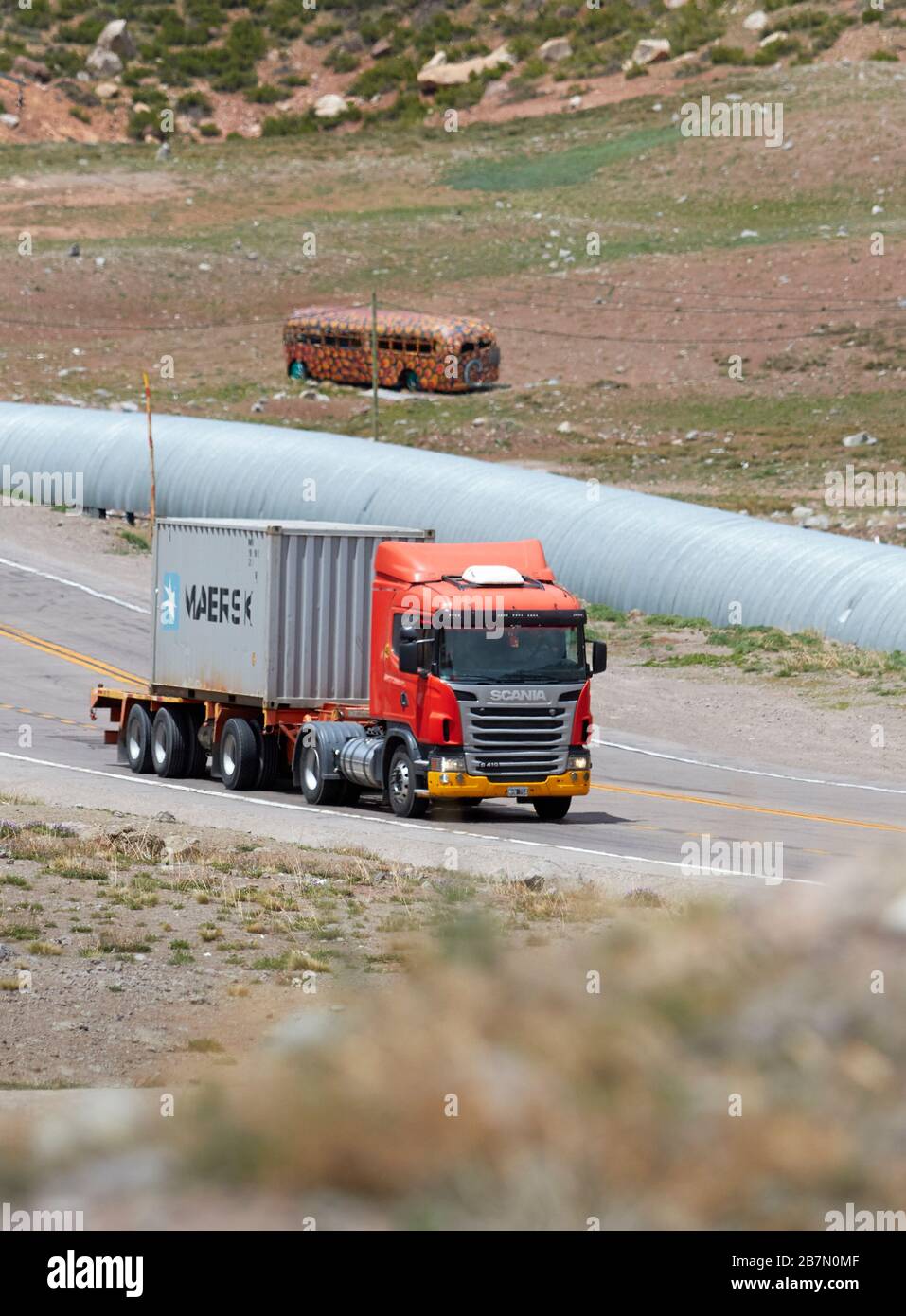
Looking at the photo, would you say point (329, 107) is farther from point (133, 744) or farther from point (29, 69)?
point (133, 744)

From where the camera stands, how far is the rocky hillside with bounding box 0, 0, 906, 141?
11775 cm

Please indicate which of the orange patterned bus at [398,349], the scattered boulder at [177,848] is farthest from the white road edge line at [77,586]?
the orange patterned bus at [398,349]

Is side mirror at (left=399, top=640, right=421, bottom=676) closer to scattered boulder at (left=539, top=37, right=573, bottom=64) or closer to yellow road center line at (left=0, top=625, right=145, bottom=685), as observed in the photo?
yellow road center line at (left=0, top=625, right=145, bottom=685)

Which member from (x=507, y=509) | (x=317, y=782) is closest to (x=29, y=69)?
(x=507, y=509)

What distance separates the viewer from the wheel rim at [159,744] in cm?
2892

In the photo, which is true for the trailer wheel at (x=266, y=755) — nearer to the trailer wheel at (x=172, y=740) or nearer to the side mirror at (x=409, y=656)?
the trailer wheel at (x=172, y=740)

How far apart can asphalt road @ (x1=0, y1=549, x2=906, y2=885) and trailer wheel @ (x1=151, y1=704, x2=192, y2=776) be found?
1.32 ft

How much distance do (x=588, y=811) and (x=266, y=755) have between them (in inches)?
174

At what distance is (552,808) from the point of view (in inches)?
1005

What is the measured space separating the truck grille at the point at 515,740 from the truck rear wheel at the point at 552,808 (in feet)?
2.58
